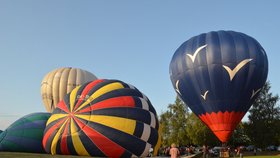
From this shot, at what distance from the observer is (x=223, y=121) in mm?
25703

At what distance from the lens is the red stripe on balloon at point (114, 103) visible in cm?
1594

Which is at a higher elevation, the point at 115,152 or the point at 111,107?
the point at 111,107

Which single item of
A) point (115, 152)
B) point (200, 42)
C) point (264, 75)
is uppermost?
point (200, 42)

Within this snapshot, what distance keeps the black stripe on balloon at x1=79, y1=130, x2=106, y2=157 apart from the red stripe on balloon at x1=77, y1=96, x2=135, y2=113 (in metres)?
1.16

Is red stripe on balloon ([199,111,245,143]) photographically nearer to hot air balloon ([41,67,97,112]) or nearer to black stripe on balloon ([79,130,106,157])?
black stripe on balloon ([79,130,106,157])

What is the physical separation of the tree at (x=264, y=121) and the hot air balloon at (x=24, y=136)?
121ft

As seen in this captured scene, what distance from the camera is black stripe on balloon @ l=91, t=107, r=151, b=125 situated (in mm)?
15844

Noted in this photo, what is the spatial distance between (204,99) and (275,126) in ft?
89.5

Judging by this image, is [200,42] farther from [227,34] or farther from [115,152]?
[115,152]

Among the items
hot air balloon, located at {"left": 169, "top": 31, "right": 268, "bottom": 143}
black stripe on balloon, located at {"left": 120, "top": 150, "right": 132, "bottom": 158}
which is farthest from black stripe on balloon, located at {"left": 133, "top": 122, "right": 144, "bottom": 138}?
hot air balloon, located at {"left": 169, "top": 31, "right": 268, "bottom": 143}

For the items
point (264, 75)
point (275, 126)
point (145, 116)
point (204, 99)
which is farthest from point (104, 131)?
point (275, 126)

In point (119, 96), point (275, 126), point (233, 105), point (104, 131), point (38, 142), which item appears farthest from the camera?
point (275, 126)

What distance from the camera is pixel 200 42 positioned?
26.7m

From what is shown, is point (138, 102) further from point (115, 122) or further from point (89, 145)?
point (89, 145)
